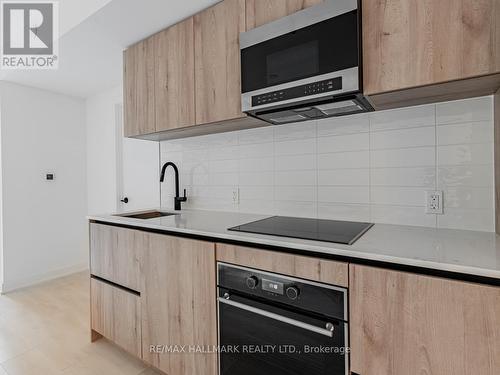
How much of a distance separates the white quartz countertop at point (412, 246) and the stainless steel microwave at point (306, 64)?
25.5 inches

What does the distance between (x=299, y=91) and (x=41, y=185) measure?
3398 mm

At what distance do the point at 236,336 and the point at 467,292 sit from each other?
938mm

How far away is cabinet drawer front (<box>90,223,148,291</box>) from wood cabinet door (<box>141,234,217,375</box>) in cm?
10

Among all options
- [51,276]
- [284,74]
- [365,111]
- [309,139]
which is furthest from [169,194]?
[51,276]

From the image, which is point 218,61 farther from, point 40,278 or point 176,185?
point 40,278

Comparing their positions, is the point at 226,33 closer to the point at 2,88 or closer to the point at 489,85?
the point at 489,85

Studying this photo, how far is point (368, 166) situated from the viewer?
1543 millimetres

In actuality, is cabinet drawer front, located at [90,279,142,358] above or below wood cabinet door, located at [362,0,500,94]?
below

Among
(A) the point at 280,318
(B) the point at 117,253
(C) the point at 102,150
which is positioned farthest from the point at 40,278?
(A) the point at 280,318

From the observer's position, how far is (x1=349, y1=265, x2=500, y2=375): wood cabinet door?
790 mm

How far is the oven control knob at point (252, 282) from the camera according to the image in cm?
120

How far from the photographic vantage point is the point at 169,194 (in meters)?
2.57

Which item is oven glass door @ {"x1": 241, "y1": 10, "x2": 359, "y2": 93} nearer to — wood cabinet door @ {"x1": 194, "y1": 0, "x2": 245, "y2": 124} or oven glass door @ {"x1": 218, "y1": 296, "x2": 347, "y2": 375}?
wood cabinet door @ {"x1": 194, "y1": 0, "x2": 245, "y2": 124}

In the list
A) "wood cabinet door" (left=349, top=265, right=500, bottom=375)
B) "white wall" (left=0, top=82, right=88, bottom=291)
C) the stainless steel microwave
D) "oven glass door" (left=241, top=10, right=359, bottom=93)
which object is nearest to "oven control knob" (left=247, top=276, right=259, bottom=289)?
"wood cabinet door" (left=349, top=265, right=500, bottom=375)
